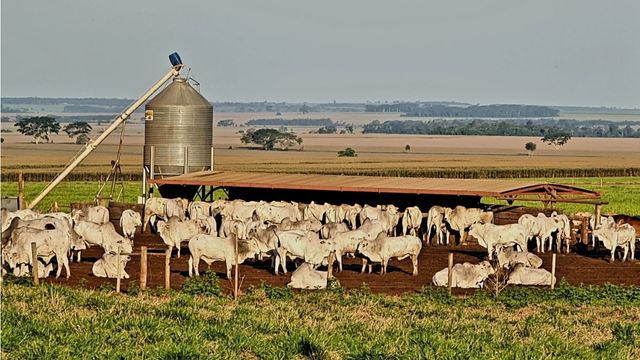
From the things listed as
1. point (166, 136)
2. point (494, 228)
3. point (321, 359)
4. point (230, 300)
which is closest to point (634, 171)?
point (166, 136)

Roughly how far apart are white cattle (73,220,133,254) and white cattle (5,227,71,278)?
2.56m

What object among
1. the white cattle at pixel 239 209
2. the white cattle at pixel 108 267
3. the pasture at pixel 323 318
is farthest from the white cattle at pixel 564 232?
the white cattle at pixel 108 267

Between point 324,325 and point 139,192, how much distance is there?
47030 mm

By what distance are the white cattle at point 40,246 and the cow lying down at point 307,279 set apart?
565 cm

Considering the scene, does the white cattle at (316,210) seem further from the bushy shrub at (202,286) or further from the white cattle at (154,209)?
the bushy shrub at (202,286)

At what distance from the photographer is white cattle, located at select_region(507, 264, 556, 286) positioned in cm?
2842

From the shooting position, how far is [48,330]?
19016 millimetres

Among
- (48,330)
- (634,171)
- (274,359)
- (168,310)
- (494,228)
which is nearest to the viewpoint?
(274,359)

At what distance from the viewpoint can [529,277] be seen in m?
28.5

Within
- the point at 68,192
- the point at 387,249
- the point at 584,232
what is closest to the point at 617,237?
the point at 584,232

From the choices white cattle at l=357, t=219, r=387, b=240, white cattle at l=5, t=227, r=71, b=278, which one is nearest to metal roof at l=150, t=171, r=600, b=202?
white cattle at l=357, t=219, r=387, b=240

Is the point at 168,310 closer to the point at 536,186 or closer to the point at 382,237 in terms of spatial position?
the point at 382,237

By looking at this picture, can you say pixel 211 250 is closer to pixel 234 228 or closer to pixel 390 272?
pixel 390 272

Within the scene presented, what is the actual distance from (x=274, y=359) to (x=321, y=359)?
73 cm
